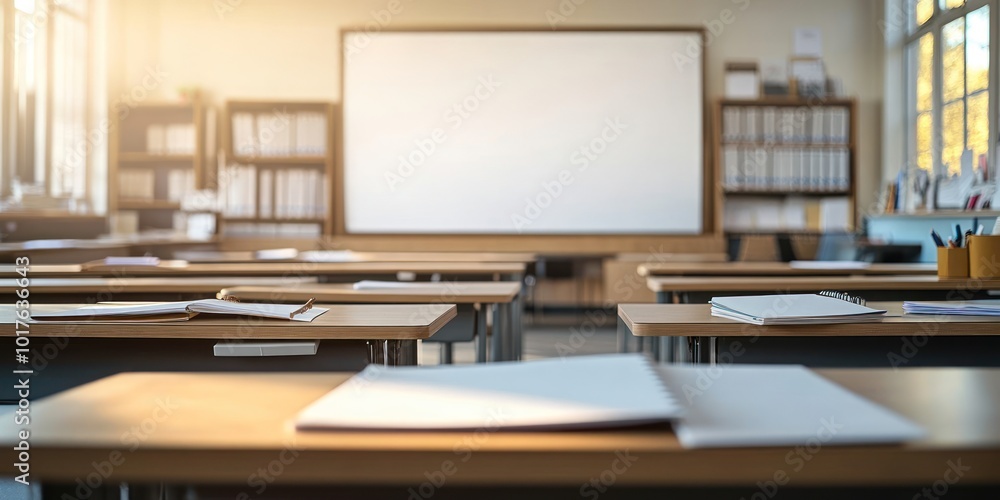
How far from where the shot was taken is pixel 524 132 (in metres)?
6.80

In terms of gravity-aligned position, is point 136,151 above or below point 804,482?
above

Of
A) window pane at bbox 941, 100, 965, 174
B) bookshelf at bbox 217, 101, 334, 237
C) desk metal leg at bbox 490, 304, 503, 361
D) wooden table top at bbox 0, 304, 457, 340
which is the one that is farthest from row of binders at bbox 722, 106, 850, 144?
wooden table top at bbox 0, 304, 457, 340

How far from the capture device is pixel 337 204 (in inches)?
273

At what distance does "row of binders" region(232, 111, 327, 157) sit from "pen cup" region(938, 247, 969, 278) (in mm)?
5012

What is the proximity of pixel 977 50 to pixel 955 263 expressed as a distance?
3141mm

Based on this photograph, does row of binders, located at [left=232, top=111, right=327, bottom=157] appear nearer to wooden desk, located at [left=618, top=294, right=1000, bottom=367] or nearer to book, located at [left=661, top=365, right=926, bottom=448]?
wooden desk, located at [left=618, top=294, right=1000, bottom=367]

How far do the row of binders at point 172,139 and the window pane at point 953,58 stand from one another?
557 cm

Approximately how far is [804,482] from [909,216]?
499 cm

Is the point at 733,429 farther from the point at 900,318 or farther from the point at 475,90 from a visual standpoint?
the point at 475,90

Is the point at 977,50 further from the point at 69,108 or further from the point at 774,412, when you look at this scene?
the point at 69,108

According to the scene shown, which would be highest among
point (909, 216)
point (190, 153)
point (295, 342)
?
point (190, 153)

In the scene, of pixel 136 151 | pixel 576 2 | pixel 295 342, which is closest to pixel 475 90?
pixel 576 2

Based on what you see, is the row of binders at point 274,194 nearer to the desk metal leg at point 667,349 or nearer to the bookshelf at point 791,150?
the bookshelf at point 791,150

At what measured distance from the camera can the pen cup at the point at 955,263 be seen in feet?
8.66
